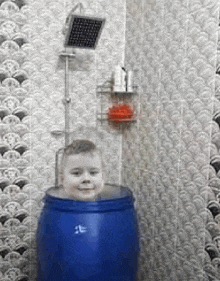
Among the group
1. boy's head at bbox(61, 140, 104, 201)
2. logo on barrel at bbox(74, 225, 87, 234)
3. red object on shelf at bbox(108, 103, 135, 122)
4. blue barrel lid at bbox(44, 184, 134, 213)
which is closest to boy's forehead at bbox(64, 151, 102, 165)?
boy's head at bbox(61, 140, 104, 201)

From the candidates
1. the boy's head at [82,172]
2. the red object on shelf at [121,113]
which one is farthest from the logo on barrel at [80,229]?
the red object on shelf at [121,113]

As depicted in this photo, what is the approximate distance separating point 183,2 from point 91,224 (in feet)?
3.53

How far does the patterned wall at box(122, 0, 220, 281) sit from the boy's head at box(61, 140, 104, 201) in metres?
0.36

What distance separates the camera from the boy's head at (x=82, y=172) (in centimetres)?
141

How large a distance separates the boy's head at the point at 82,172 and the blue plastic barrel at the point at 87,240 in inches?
2.1

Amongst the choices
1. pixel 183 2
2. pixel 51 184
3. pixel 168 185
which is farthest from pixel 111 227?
pixel 183 2

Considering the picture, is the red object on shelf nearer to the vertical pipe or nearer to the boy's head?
the vertical pipe

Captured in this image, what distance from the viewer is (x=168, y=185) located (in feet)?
5.11

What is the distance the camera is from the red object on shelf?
70.7 inches

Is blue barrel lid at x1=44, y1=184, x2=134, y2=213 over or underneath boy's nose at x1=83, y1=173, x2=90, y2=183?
underneath

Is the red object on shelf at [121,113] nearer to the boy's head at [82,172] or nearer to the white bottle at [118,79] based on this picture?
the white bottle at [118,79]

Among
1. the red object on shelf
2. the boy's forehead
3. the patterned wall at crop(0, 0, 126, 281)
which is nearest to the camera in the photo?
the boy's forehead

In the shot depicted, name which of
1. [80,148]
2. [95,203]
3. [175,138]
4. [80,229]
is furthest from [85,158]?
[175,138]

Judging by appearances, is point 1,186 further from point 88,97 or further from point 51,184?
point 88,97
